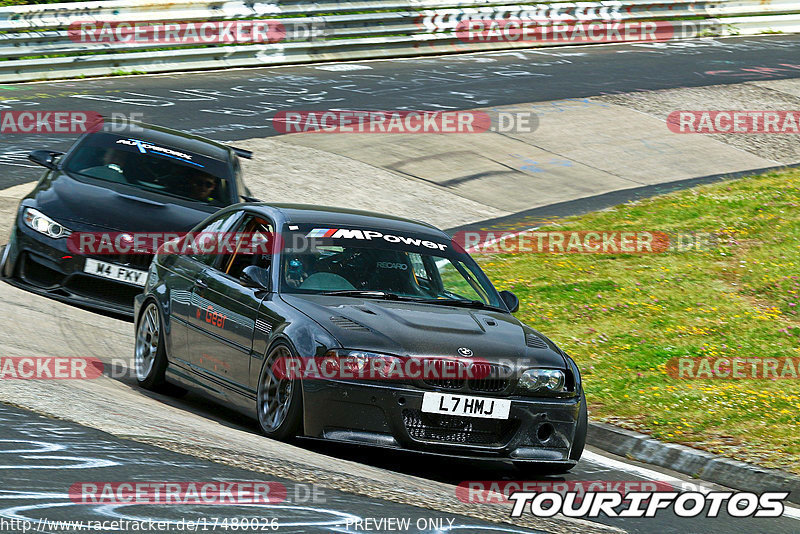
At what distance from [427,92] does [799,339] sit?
1273cm

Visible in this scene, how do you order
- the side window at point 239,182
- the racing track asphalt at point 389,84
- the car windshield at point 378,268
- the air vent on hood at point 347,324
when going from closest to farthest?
the air vent on hood at point 347,324 → the car windshield at point 378,268 → the side window at point 239,182 → the racing track asphalt at point 389,84

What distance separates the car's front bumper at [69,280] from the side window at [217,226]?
1826mm

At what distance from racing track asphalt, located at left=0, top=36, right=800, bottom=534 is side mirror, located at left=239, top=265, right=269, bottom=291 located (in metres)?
8.37

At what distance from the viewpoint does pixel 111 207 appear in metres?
10.9

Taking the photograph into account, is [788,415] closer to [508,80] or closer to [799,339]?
[799,339]

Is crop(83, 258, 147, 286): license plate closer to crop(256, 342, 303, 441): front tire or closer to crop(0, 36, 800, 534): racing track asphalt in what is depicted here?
crop(256, 342, 303, 441): front tire

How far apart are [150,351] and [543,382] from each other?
314 centimetres

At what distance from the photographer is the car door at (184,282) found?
838 centimetres

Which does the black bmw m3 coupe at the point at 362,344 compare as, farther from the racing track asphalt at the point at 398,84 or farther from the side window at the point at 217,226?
the racing track asphalt at the point at 398,84

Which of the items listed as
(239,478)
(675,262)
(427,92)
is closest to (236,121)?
(427,92)

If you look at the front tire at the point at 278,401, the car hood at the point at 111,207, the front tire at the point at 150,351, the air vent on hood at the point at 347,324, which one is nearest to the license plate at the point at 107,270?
the car hood at the point at 111,207

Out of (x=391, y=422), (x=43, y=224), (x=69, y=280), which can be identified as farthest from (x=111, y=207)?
(x=391, y=422)

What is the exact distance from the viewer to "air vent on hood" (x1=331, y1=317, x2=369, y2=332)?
274 inches

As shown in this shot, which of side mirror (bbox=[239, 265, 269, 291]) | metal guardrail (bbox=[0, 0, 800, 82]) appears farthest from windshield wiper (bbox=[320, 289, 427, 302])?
metal guardrail (bbox=[0, 0, 800, 82])
